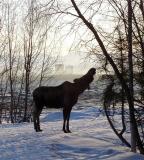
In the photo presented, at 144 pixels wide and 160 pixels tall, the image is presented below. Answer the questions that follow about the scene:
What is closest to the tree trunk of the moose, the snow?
the snow

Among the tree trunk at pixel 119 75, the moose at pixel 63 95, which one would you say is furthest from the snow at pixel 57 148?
the moose at pixel 63 95

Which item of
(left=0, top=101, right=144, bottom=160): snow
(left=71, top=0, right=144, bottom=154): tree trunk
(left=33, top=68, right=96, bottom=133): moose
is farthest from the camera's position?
(left=33, top=68, right=96, bottom=133): moose

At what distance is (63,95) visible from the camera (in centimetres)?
1334

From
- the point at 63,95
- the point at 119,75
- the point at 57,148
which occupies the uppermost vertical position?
the point at 119,75

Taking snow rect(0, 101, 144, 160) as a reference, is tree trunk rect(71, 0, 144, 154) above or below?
above

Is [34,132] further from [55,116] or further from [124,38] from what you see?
[55,116]

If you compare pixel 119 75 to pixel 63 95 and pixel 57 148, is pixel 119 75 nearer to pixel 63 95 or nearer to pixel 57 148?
pixel 57 148

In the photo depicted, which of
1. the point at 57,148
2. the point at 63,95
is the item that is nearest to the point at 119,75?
the point at 57,148

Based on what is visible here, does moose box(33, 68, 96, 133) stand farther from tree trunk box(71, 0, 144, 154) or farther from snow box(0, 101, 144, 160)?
tree trunk box(71, 0, 144, 154)

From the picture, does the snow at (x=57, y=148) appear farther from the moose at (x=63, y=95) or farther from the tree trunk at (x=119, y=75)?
the moose at (x=63, y=95)

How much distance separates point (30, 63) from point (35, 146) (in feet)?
48.9

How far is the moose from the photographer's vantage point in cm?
1322

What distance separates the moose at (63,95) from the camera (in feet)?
43.4

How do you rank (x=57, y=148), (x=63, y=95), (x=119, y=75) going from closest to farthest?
(x=57, y=148), (x=119, y=75), (x=63, y=95)
